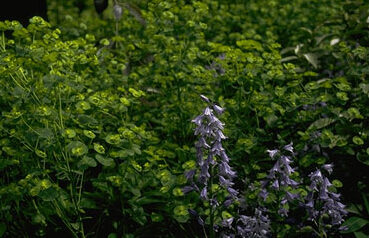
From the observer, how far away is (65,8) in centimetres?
634

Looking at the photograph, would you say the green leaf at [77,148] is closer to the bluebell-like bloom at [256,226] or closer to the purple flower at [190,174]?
the purple flower at [190,174]

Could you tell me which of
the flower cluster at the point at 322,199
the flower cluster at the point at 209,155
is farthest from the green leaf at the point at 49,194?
the flower cluster at the point at 322,199

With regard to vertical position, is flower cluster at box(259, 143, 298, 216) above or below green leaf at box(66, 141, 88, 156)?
below

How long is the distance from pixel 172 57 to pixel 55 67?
2.62 feet

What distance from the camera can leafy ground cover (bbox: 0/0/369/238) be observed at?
241cm

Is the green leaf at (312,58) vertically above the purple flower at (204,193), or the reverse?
the purple flower at (204,193)

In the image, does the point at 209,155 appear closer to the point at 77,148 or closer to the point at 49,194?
the point at 77,148

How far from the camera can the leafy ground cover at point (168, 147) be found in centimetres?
241

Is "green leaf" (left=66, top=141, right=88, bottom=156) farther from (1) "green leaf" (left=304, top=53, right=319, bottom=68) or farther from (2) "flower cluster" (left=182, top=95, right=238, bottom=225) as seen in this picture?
(1) "green leaf" (left=304, top=53, right=319, bottom=68)

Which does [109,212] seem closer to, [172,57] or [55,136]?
[55,136]

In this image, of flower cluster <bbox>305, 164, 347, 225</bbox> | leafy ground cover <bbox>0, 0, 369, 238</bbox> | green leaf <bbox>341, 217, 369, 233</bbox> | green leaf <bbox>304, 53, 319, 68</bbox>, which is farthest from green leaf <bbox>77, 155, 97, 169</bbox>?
green leaf <bbox>304, 53, 319, 68</bbox>

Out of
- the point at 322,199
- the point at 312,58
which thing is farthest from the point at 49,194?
the point at 312,58

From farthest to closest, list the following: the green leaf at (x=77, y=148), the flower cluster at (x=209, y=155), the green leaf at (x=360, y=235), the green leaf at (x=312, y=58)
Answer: the green leaf at (x=312, y=58) < the green leaf at (x=360, y=235) < the green leaf at (x=77, y=148) < the flower cluster at (x=209, y=155)

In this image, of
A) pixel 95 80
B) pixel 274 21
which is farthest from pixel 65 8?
pixel 95 80
